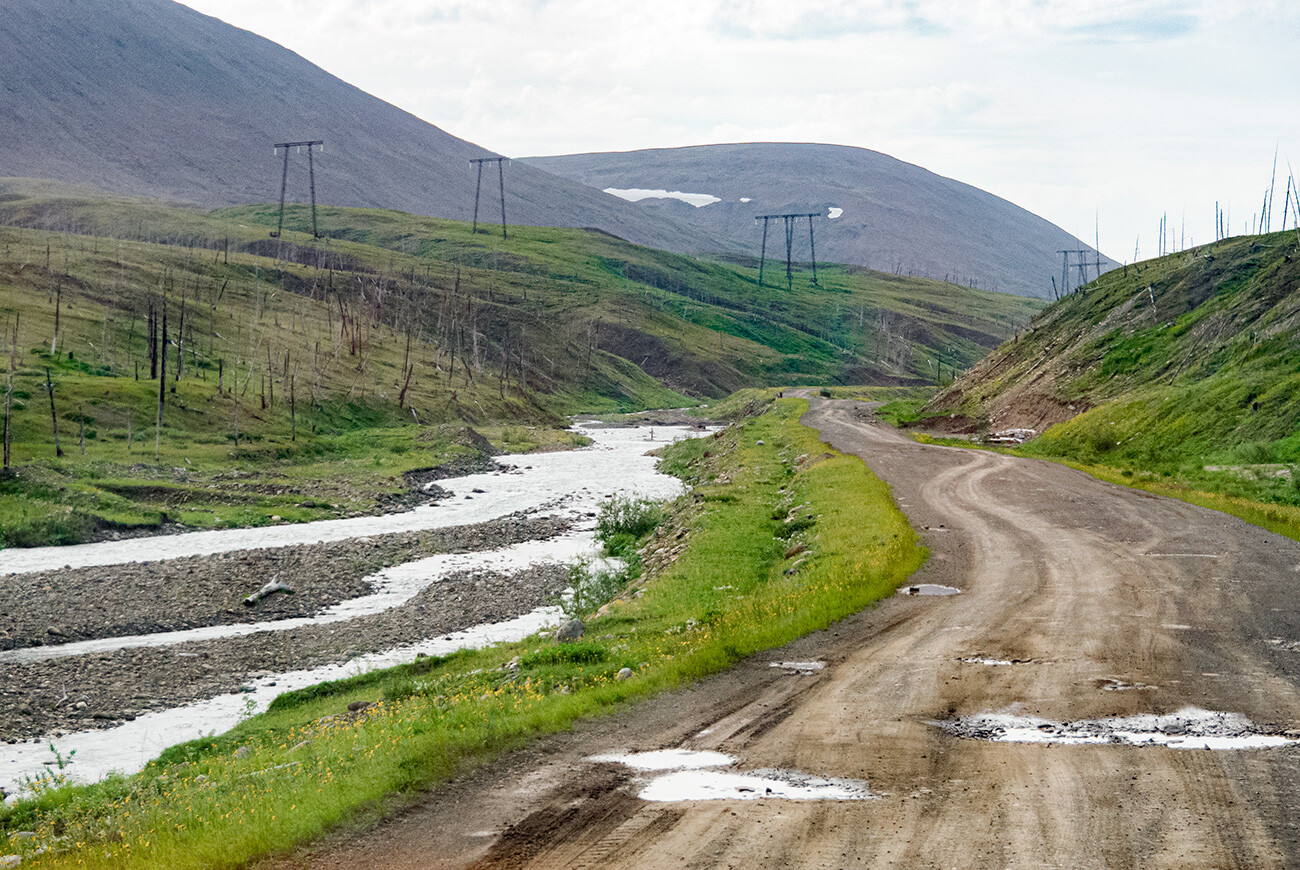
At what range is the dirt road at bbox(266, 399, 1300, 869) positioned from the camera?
9734 millimetres

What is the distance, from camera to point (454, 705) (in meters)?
16.6

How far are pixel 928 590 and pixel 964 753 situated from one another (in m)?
11.0

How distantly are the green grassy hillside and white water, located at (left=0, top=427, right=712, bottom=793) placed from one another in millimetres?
25645

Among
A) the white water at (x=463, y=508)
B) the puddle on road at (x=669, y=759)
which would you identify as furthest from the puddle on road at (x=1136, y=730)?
the white water at (x=463, y=508)

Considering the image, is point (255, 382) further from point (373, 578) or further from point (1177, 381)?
point (1177, 381)

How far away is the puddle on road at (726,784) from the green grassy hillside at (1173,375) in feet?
95.2

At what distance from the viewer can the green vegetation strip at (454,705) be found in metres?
11.7

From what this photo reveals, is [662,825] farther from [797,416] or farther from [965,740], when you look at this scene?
[797,416]

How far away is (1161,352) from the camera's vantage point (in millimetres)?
61250

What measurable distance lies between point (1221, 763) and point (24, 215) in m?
233

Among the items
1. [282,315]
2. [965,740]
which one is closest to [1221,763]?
[965,740]

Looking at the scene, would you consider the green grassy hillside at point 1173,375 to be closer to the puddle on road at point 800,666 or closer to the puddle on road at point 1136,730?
the puddle on road at point 1136,730

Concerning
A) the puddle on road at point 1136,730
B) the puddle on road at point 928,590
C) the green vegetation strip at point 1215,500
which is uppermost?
the green vegetation strip at point 1215,500

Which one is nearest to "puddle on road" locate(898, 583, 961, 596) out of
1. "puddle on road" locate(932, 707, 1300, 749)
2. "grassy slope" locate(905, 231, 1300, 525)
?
"puddle on road" locate(932, 707, 1300, 749)
